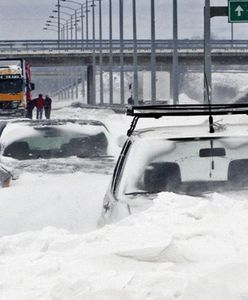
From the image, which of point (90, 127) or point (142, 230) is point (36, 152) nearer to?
point (90, 127)

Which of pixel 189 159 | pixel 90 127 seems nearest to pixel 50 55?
pixel 90 127

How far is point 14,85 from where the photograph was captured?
5175 cm

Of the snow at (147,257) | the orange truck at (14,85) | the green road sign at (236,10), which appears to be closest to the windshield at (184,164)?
the snow at (147,257)

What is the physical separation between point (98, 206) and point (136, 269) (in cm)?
537

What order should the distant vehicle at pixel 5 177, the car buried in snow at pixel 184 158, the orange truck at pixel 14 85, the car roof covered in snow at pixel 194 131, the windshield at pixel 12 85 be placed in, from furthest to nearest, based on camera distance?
the windshield at pixel 12 85 < the orange truck at pixel 14 85 < the distant vehicle at pixel 5 177 < the car roof covered in snow at pixel 194 131 < the car buried in snow at pixel 184 158

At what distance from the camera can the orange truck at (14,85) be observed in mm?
51344

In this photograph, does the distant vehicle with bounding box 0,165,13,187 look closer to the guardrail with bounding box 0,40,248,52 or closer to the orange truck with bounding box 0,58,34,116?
the orange truck with bounding box 0,58,34,116

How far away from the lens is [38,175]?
11.2m

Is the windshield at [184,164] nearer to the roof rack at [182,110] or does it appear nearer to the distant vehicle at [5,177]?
the roof rack at [182,110]

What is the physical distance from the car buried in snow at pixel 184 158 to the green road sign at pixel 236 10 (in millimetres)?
25630

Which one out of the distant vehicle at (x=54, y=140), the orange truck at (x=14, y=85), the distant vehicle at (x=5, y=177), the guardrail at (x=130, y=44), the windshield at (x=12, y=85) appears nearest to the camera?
the distant vehicle at (x=5, y=177)

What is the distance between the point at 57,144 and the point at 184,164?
614 centimetres

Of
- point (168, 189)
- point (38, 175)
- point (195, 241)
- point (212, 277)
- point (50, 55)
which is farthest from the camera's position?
point (50, 55)

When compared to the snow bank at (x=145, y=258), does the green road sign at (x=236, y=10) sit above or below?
above
